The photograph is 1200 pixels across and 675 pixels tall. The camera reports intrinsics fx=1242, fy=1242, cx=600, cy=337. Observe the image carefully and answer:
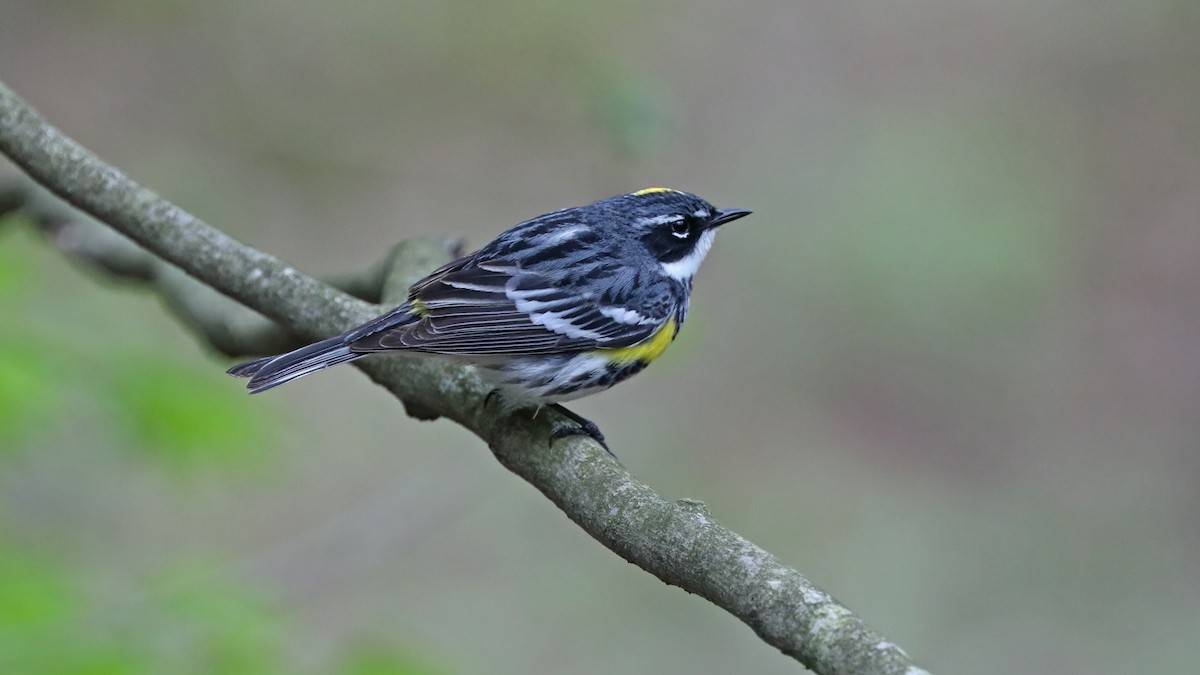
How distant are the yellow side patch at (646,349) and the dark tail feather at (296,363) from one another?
82 centimetres

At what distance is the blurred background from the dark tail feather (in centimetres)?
105

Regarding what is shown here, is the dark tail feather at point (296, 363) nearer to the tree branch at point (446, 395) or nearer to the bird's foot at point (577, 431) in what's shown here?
the tree branch at point (446, 395)

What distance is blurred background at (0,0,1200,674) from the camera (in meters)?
7.64

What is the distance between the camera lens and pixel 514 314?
3824mm

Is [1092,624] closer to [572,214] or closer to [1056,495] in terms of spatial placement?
[1056,495]

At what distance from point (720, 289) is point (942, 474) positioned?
233 centimetres

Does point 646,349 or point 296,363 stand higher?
point 646,349

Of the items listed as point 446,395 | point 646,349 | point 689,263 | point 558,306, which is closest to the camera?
point 446,395

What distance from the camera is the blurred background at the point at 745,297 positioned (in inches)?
301

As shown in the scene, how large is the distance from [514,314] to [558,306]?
0.16 m

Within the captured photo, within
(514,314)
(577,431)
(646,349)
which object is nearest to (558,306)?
(514,314)

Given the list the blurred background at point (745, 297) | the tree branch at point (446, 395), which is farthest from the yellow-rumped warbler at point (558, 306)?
the blurred background at point (745, 297)

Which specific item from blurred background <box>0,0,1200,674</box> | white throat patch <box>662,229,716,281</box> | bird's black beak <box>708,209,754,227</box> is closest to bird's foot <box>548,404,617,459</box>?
white throat patch <box>662,229,716,281</box>

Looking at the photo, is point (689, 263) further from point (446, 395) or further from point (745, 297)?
point (745, 297)
